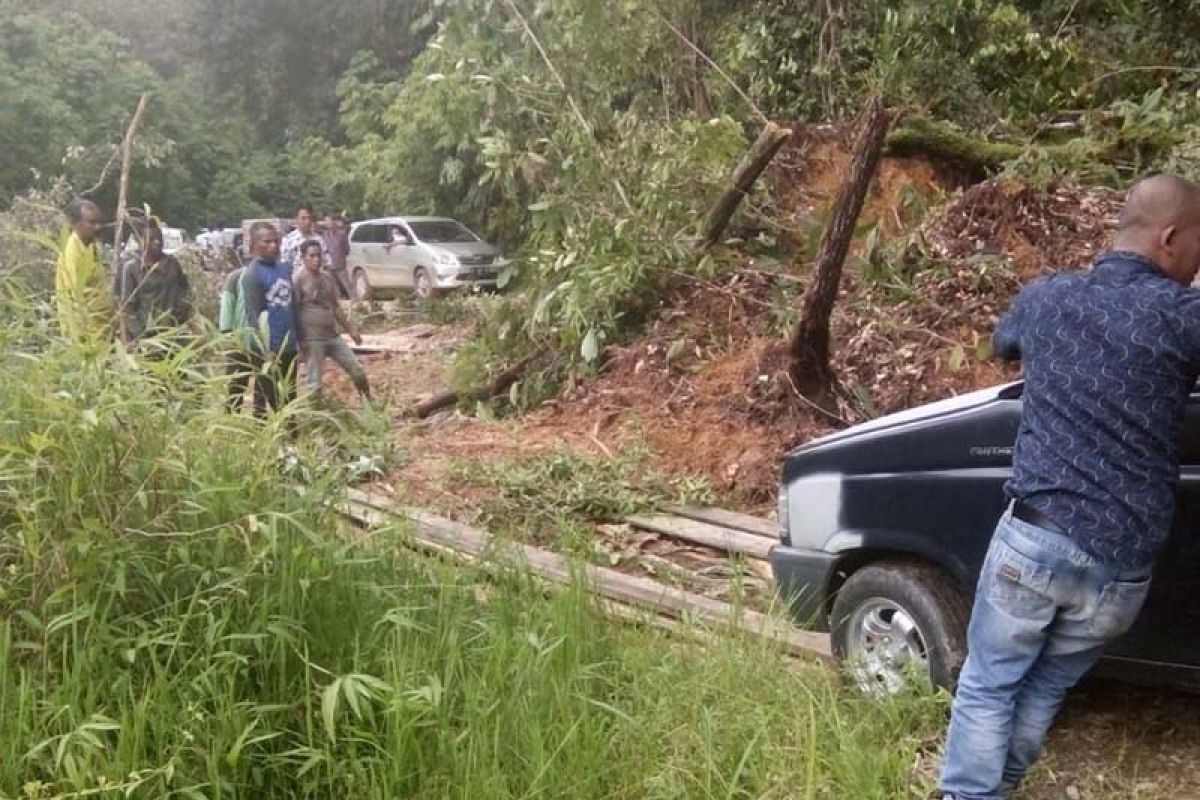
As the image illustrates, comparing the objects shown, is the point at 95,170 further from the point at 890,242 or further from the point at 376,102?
the point at 890,242

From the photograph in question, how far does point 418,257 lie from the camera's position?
23.0m

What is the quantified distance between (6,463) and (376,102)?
77.2 ft

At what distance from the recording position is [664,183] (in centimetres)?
1015

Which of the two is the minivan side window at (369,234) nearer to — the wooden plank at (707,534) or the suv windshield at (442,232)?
the suv windshield at (442,232)

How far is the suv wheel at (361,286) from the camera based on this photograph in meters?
24.1

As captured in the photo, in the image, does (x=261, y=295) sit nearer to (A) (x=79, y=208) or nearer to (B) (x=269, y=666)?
(A) (x=79, y=208)

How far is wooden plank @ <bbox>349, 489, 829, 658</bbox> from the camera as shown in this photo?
191 inches

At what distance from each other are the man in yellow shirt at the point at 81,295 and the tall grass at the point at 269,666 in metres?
0.11

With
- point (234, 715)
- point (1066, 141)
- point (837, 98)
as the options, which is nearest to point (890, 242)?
point (1066, 141)

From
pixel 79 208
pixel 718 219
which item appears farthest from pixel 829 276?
pixel 79 208

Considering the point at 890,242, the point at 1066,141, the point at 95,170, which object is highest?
the point at 1066,141

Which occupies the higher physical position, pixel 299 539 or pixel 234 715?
pixel 299 539

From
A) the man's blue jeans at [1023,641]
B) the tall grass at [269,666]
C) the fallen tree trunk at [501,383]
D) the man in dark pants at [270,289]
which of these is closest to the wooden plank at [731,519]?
the tall grass at [269,666]

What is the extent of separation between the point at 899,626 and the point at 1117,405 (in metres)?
1.28
